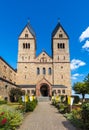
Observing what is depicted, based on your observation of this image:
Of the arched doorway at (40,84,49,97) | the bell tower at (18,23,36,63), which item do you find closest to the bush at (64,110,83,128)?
the arched doorway at (40,84,49,97)

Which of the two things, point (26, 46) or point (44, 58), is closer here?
point (44, 58)

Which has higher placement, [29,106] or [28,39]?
[28,39]

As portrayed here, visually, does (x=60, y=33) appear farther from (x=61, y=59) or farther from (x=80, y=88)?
(x=80, y=88)

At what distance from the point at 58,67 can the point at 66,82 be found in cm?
545

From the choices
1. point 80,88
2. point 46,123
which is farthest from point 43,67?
point 46,123

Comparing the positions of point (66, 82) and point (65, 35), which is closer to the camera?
point (66, 82)

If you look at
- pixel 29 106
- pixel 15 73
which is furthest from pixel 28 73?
pixel 29 106

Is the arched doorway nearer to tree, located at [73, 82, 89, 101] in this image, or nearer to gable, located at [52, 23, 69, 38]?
tree, located at [73, 82, 89, 101]

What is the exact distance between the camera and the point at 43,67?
7575cm

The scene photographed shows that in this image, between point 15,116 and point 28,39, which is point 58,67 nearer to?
point 28,39

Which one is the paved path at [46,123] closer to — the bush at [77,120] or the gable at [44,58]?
the bush at [77,120]

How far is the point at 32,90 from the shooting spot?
Answer: 72.1m

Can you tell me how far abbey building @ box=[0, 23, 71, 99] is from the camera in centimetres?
7238

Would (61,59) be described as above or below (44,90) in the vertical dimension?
above
